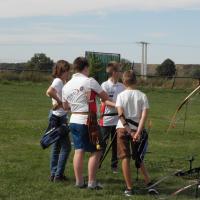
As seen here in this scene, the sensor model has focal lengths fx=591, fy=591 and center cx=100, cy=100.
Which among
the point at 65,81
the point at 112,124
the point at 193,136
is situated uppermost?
the point at 65,81

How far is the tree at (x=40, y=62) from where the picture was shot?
154 ft

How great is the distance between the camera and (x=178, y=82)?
42688 millimetres

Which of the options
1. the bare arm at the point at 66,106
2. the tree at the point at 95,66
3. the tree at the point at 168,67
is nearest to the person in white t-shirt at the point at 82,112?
the bare arm at the point at 66,106

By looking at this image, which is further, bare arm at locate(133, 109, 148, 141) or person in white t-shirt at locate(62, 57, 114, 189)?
person in white t-shirt at locate(62, 57, 114, 189)

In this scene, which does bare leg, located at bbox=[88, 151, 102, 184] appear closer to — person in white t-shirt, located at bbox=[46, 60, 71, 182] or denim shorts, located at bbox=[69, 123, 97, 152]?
denim shorts, located at bbox=[69, 123, 97, 152]

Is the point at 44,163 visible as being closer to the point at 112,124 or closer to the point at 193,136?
the point at 112,124

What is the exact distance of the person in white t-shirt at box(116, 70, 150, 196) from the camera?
7.79 metres

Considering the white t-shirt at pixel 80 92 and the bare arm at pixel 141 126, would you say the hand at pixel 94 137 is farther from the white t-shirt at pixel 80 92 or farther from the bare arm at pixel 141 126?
the bare arm at pixel 141 126

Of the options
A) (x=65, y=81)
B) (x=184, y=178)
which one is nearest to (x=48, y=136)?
(x=65, y=81)

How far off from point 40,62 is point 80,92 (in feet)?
132

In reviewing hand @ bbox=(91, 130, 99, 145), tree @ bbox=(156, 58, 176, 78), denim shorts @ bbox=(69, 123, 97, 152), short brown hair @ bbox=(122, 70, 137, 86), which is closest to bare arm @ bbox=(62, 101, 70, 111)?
denim shorts @ bbox=(69, 123, 97, 152)

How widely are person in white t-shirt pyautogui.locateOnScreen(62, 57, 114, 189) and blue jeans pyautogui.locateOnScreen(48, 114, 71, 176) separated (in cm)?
61

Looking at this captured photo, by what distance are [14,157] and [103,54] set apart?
1248 inches

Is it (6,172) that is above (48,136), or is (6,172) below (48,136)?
below
